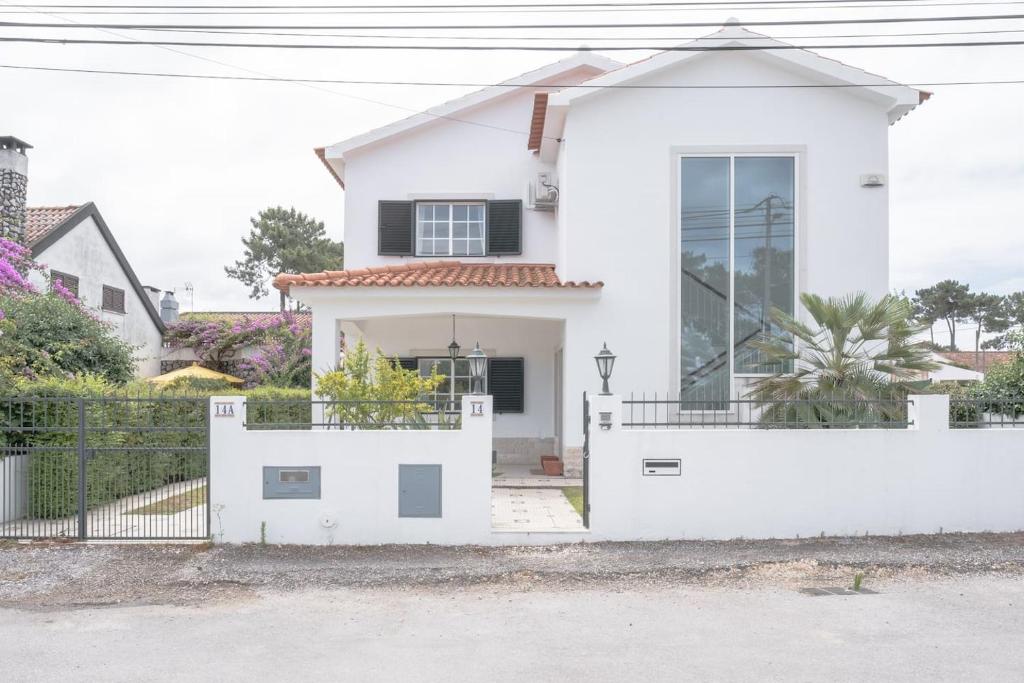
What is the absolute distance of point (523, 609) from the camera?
7703 millimetres

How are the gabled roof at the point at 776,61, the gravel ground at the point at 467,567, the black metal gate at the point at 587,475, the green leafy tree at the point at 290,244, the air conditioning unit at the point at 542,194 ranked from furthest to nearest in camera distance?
the green leafy tree at the point at 290,244, the air conditioning unit at the point at 542,194, the gabled roof at the point at 776,61, the black metal gate at the point at 587,475, the gravel ground at the point at 467,567

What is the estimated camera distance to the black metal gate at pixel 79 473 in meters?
10.3

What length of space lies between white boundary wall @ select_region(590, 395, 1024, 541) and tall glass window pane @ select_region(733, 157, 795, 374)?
3974 millimetres

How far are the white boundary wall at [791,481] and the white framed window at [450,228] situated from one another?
807cm

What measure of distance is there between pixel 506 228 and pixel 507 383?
3214 millimetres

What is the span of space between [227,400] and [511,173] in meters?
9.32

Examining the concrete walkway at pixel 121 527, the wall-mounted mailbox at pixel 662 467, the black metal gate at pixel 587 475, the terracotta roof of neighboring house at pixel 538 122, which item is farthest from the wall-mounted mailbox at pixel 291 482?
the terracotta roof of neighboring house at pixel 538 122

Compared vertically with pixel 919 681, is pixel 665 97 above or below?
above

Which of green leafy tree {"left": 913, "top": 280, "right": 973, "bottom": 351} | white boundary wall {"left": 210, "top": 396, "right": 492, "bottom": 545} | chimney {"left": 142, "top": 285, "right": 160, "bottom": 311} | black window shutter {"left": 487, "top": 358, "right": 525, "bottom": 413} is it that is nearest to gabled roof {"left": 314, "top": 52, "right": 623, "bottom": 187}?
black window shutter {"left": 487, "top": 358, "right": 525, "bottom": 413}

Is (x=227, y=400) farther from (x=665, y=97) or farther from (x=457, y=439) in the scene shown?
(x=665, y=97)

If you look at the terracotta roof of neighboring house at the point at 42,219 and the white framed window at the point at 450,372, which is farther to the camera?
the terracotta roof of neighboring house at the point at 42,219

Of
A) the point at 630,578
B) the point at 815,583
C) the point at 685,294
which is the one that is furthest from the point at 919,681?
the point at 685,294

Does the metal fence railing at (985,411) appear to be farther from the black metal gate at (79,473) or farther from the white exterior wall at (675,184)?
the black metal gate at (79,473)

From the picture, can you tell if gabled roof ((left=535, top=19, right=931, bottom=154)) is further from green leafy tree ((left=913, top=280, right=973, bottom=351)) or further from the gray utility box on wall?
green leafy tree ((left=913, top=280, right=973, bottom=351))
